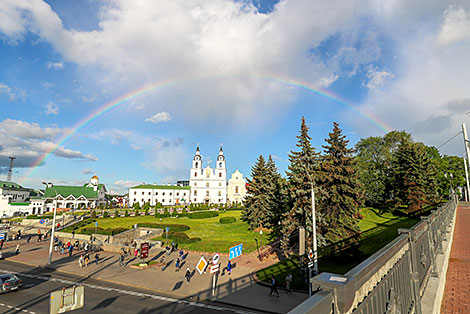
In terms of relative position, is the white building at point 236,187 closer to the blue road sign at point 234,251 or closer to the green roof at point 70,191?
the green roof at point 70,191

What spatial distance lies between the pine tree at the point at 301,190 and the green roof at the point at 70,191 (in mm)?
89793

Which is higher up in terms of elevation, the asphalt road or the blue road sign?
the blue road sign

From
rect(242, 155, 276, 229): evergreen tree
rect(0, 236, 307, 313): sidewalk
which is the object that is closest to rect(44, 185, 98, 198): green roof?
rect(0, 236, 307, 313): sidewalk

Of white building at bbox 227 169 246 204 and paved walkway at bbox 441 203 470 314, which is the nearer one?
paved walkway at bbox 441 203 470 314

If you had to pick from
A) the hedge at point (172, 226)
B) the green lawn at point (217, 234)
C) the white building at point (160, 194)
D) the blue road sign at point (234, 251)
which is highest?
the white building at point (160, 194)

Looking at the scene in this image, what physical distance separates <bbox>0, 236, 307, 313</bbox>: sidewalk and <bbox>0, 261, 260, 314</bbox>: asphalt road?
42.0 inches

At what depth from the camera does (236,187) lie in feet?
367

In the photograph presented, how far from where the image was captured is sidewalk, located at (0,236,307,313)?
59.3 ft

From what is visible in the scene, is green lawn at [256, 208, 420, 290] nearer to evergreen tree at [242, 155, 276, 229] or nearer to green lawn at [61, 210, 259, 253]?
green lawn at [61, 210, 259, 253]

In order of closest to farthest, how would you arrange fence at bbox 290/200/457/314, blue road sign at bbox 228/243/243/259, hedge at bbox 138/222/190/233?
fence at bbox 290/200/457/314 → blue road sign at bbox 228/243/243/259 → hedge at bbox 138/222/190/233

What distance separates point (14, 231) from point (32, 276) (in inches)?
1624

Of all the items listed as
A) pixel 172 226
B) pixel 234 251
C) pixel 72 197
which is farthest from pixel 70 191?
pixel 234 251

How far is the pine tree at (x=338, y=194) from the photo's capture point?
938 inches

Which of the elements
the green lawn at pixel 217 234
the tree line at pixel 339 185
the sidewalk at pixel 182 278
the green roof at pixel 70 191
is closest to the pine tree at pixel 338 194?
the tree line at pixel 339 185
